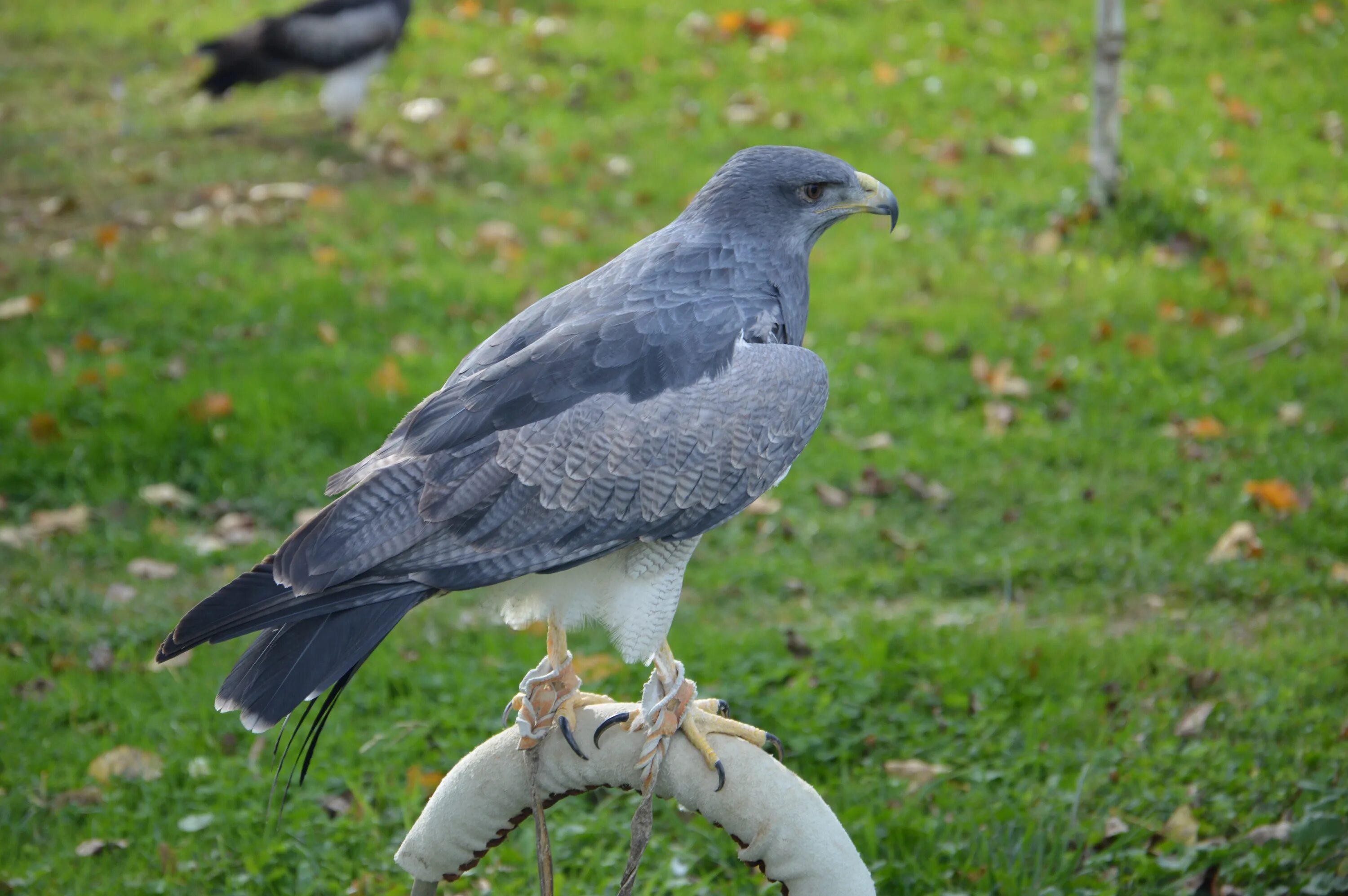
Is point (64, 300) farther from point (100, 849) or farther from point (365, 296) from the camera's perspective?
point (100, 849)

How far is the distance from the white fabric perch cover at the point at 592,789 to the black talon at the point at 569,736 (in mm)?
12

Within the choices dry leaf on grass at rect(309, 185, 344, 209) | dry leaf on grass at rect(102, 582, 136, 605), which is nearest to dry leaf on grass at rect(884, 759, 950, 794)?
dry leaf on grass at rect(102, 582, 136, 605)

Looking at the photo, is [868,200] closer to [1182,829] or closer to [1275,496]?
[1182,829]

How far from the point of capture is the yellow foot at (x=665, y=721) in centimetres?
268

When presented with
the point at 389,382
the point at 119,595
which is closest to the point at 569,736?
the point at 119,595

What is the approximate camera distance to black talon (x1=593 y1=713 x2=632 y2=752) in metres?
2.75

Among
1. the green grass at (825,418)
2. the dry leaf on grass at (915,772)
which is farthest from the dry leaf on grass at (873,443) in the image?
the dry leaf on grass at (915,772)

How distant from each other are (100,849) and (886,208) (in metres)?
2.84

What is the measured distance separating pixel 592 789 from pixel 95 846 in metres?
1.80

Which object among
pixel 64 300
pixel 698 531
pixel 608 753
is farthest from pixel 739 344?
pixel 64 300

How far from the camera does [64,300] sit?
7078 mm

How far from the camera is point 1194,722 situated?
13.7 ft

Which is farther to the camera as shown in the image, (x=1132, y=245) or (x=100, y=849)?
Answer: (x=1132, y=245)

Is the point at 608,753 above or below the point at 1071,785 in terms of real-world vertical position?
above
